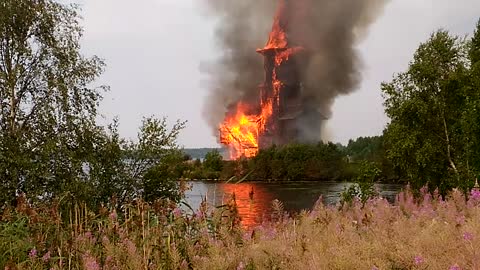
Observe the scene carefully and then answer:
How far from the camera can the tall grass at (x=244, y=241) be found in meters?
3.57

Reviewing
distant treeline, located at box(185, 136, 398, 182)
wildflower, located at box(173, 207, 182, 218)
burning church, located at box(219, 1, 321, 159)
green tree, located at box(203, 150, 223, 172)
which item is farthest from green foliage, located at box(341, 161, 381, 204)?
burning church, located at box(219, 1, 321, 159)

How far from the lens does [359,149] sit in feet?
569

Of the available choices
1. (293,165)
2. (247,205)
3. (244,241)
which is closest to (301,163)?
(293,165)

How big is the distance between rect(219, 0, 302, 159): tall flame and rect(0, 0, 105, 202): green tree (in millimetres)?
141432

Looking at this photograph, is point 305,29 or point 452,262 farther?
point 305,29

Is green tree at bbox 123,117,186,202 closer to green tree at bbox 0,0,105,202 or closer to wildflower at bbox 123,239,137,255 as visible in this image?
green tree at bbox 0,0,105,202

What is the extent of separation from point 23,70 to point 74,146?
2934mm

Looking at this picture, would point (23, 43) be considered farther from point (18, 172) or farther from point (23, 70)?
point (18, 172)

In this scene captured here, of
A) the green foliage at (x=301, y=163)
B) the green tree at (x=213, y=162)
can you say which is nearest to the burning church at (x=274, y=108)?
the green tree at (x=213, y=162)

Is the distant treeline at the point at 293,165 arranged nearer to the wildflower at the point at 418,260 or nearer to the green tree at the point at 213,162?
the green tree at the point at 213,162

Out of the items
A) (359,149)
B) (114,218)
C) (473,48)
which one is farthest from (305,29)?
(114,218)

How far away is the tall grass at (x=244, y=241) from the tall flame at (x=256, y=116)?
6026 inches

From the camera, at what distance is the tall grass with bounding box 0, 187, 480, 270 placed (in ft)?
11.7

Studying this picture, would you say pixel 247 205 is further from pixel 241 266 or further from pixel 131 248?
pixel 241 266
